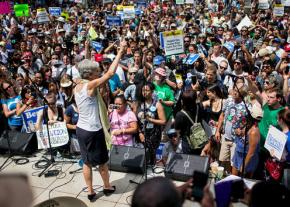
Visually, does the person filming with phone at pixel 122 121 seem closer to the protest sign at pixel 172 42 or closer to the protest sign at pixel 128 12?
the protest sign at pixel 172 42

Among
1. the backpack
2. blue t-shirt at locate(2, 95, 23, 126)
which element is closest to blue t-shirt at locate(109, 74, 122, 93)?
blue t-shirt at locate(2, 95, 23, 126)

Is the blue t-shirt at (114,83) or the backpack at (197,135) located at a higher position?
the blue t-shirt at (114,83)

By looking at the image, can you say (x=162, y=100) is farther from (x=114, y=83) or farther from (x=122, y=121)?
(x=114, y=83)

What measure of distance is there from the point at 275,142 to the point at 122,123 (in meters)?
2.54

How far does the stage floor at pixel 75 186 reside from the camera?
534cm

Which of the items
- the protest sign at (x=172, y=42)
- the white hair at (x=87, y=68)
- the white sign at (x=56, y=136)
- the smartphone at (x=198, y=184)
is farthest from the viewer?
the protest sign at (x=172, y=42)

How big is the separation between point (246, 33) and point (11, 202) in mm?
11316

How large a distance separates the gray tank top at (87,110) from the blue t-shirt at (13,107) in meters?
2.81

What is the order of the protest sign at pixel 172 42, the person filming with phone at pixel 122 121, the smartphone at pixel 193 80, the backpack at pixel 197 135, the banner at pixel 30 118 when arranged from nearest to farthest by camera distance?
the backpack at pixel 197 135 < the person filming with phone at pixel 122 121 < the banner at pixel 30 118 < the smartphone at pixel 193 80 < the protest sign at pixel 172 42

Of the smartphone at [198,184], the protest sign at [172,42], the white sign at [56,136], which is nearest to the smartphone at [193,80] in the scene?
the protest sign at [172,42]

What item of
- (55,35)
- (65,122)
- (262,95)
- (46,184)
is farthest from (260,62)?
(55,35)

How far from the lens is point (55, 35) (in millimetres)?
13891

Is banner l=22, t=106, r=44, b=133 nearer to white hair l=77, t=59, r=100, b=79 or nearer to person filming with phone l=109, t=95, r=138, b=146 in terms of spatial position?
person filming with phone l=109, t=95, r=138, b=146

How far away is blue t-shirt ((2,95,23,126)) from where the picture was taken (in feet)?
23.4
